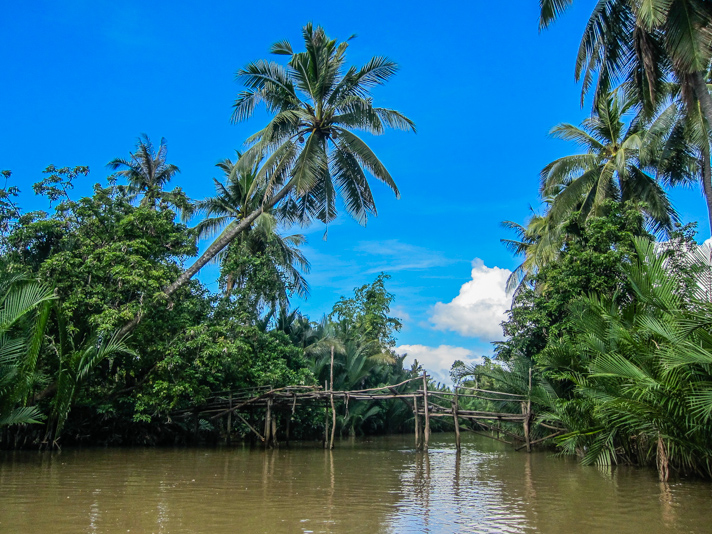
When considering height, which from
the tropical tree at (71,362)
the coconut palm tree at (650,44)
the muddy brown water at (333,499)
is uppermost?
the coconut palm tree at (650,44)

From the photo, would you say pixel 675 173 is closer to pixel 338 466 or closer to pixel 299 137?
pixel 299 137

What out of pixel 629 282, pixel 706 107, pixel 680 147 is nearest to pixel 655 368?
pixel 629 282

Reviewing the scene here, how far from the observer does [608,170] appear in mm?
16984

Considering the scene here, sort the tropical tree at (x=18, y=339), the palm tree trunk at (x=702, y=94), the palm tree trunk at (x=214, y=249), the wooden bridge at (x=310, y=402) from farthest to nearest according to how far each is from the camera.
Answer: the wooden bridge at (x=310, y=402) → the palm tree trunk at (x=214, y=249) → the palm tree trunk at (x=702, y=94) → the tropical tree at (x=18, y=339)

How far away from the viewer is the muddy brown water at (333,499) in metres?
5.68

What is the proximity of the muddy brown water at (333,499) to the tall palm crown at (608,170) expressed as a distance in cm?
919

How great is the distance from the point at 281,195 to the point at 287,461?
7956 millimetres

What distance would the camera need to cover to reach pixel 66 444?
650 inches

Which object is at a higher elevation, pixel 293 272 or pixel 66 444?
pixel 293 272

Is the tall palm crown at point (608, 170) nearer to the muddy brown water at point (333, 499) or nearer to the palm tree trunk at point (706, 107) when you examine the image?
the palm tree trunk at point (706, 107)

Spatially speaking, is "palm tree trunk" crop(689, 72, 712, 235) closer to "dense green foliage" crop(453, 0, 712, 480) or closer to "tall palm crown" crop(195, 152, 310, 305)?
"dense green foliage" crop(453, 0, 712, 480)

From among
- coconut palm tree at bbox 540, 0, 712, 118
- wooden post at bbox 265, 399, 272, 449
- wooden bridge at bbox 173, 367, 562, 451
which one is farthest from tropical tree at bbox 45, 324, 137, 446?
coconut palm tree at bbox 540, 0, 712, 118

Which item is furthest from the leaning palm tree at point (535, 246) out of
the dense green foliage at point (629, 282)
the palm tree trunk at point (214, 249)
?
the palm tree trunk at point (214, 249)

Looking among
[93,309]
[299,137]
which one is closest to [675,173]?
[299,137]
